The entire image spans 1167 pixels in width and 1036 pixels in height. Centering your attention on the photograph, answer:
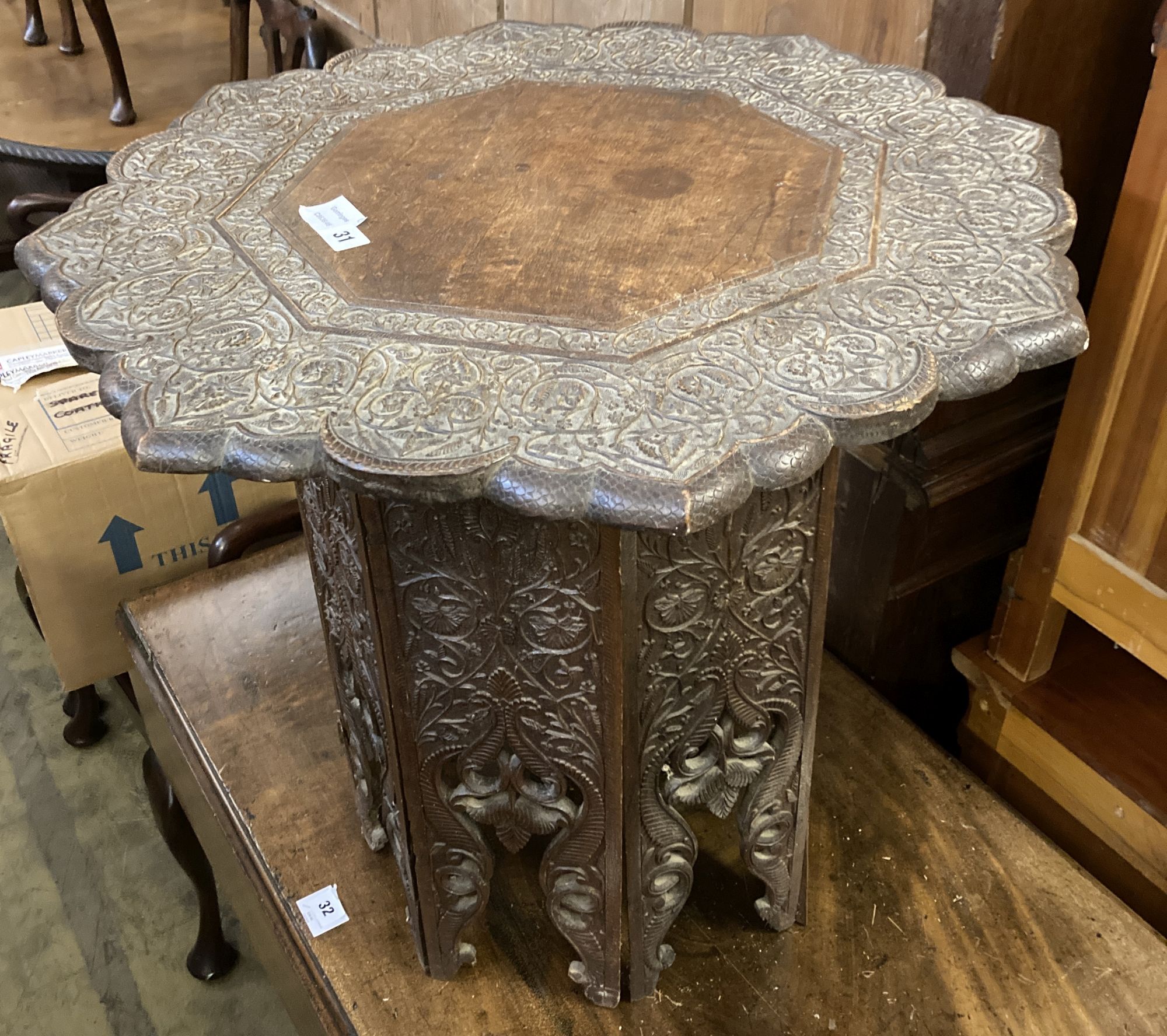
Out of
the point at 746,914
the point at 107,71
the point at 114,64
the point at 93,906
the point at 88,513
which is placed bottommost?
the point at 93,906

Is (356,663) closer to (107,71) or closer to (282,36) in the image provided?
(282,36)

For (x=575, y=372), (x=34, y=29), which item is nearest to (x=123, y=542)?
(x=575, y=372)

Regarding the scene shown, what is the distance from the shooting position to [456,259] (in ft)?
2.88

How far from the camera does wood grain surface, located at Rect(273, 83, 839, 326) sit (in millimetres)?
845

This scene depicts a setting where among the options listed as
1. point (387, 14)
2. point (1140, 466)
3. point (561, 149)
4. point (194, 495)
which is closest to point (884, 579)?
point (1140, 466)

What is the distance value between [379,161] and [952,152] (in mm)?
523

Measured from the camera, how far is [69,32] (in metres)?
2.59

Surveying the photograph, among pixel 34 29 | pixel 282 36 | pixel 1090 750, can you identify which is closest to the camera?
pixel 1090 750

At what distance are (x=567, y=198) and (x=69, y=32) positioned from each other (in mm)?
2190

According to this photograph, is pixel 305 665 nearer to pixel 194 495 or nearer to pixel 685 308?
pixel 194 495

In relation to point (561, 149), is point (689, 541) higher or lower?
lower

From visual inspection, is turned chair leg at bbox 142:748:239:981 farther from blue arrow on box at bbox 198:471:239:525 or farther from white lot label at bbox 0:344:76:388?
white lot label at bbox 0:344:76:388

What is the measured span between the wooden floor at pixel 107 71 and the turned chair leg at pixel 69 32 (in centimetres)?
2

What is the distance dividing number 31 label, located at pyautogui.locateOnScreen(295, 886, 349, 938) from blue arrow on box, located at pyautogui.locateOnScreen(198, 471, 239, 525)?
0.66 m
